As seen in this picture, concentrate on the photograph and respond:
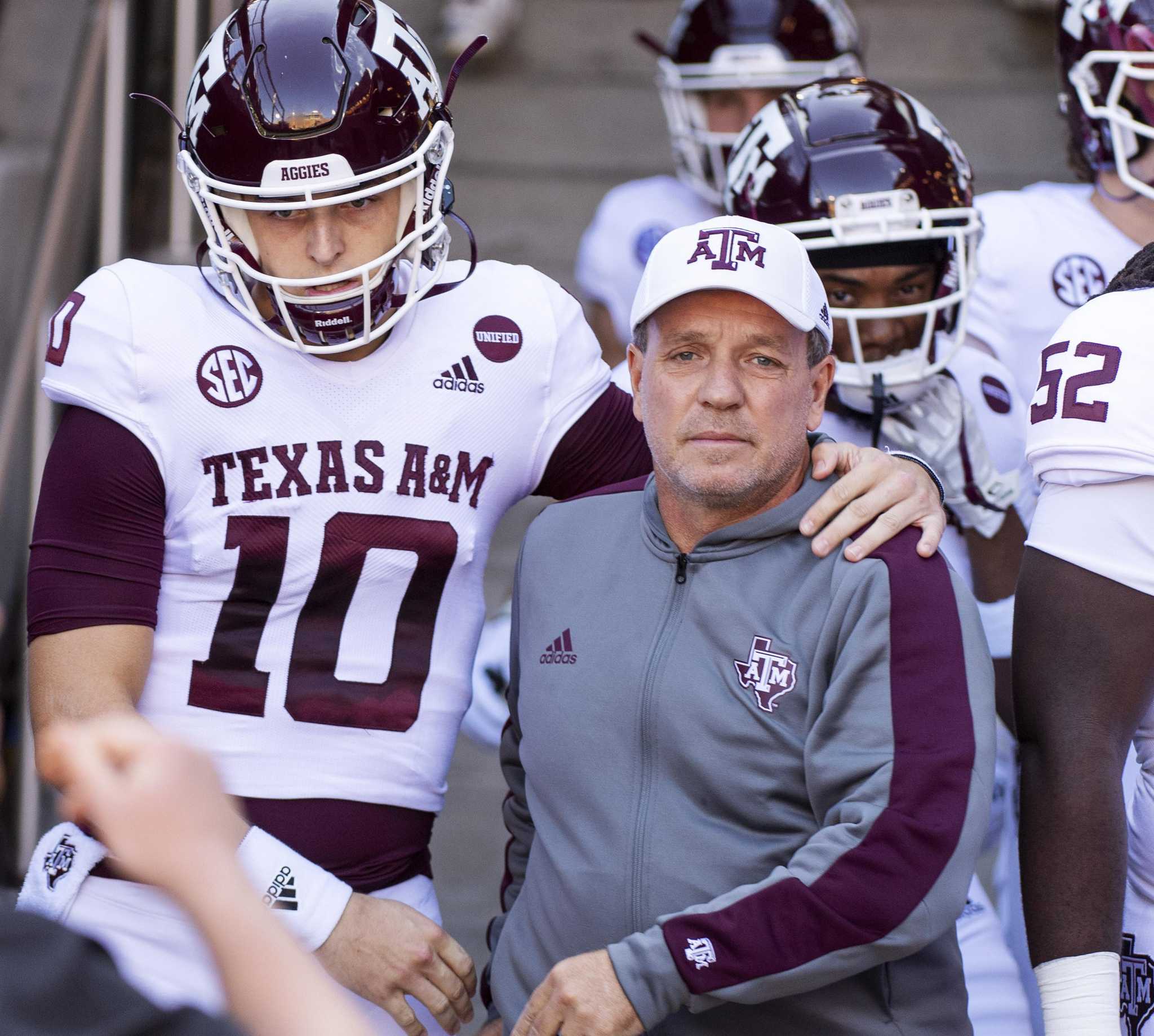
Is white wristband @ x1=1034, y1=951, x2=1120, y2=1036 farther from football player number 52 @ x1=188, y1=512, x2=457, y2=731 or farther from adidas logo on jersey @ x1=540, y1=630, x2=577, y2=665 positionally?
football player number 52 @ x1=188, y1=512, x2=457, y2=731

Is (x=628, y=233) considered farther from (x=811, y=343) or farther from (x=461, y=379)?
(x=811, y=343)

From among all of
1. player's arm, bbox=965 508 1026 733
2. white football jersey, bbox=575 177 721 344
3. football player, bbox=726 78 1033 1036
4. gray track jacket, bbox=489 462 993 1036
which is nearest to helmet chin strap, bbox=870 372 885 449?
football player, bbox=726 78 1033 1036

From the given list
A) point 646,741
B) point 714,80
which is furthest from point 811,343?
point 714,80

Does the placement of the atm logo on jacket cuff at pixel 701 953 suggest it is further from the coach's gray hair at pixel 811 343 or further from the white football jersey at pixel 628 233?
the white football jersey at pixel 628 233

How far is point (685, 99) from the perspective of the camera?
408 centimetres

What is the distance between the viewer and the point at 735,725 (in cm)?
199

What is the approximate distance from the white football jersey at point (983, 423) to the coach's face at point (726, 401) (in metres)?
0.59

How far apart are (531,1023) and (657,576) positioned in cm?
59

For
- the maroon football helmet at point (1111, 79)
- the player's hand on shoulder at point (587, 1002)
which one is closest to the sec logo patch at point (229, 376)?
the player's hand on shoulder at point (587, 1002)

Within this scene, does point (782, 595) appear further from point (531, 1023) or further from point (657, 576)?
point (531, 1023)

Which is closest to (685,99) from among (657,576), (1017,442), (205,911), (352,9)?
(1017,442)

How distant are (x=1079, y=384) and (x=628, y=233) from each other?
2.47 m

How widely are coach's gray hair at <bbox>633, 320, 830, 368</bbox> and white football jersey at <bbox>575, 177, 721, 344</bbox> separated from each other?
1873mm

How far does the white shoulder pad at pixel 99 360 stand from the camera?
2188 mm
